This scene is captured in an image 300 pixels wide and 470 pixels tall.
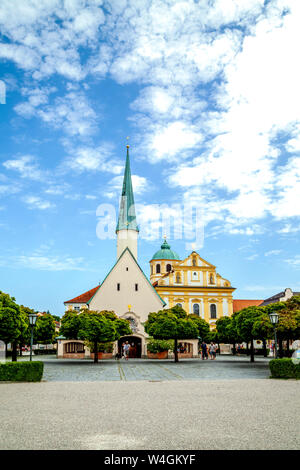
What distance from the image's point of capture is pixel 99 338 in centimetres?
3725

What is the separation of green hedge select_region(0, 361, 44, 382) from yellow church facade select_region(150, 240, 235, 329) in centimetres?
6189

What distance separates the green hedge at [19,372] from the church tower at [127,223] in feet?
162

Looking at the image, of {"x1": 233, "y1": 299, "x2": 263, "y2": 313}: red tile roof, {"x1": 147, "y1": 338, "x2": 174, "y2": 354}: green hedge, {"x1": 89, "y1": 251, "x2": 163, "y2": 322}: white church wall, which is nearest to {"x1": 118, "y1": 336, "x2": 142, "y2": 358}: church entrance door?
{"x1": 147, "y1": 338, "x2": 174, "y2": 354}: green hedge

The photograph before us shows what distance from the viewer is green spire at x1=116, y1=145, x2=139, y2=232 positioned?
71.6 meters

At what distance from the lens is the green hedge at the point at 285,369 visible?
21.2 metres

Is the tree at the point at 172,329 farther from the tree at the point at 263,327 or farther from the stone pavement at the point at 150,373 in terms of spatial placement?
the tree at the point at 263,327

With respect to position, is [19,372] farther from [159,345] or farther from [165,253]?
[165,253]

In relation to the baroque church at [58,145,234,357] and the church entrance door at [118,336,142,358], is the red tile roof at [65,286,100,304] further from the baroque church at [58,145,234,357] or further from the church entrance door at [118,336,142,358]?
the church entrance door at [118,336,142,358]

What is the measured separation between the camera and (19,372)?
20047mm

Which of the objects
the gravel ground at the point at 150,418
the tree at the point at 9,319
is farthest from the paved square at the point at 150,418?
the tree at the point at 9,319

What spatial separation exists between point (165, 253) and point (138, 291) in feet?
169

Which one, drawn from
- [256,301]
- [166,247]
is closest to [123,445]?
[256,301]

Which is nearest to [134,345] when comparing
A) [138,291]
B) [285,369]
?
[138,291]
